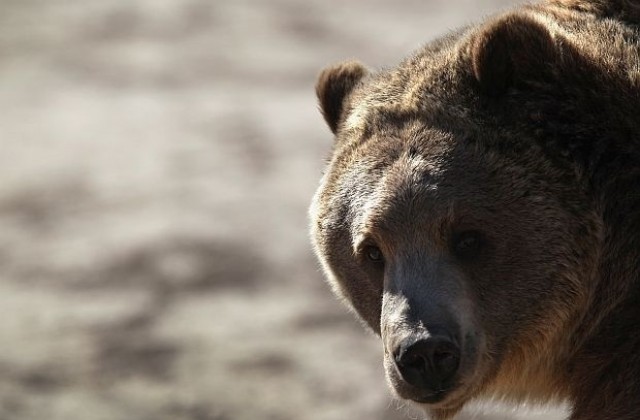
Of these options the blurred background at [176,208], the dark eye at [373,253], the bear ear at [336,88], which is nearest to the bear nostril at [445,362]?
the dark eye at [373,253]

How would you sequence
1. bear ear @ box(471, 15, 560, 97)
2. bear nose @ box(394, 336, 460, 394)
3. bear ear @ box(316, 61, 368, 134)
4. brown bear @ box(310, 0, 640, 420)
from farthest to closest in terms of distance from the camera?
1. bear ear @ box(316, 61, 368, 134)
2. bear ear @ box(471, 15, 560, 97)
3. brown bear @ box(310, 0, 640, 420)
4. bear nose @ box(394, 336, 460, 394)

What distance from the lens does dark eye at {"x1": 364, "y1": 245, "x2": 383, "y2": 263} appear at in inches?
236

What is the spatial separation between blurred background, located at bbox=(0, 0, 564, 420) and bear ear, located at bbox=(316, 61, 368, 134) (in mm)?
1623

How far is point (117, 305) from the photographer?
10.3 m

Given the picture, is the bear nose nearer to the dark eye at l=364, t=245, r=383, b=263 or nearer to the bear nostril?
the bear nostril

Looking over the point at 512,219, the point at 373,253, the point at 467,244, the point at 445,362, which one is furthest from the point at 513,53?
the point at 445,362

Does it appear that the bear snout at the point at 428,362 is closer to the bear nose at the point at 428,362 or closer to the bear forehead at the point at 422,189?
the bear nose at the point at 428,362

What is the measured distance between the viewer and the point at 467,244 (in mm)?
5855

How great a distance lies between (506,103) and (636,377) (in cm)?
129

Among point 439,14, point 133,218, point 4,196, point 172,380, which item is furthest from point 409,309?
point 439,14

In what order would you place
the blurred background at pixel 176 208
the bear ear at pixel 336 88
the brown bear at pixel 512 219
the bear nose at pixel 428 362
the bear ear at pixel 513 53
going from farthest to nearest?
1. the blurred background at pixel 176 208
2. the bear ear at pixel 336 88
3. the bear ear at pixel 513 53
4. the brown bear at pixel 512 219
5. the bear nose at pixel 428 362

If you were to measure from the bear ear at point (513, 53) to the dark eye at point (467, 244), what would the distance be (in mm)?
652

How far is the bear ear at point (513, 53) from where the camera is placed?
19.5ft

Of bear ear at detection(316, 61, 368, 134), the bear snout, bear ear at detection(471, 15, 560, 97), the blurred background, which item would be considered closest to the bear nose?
the bear snout
